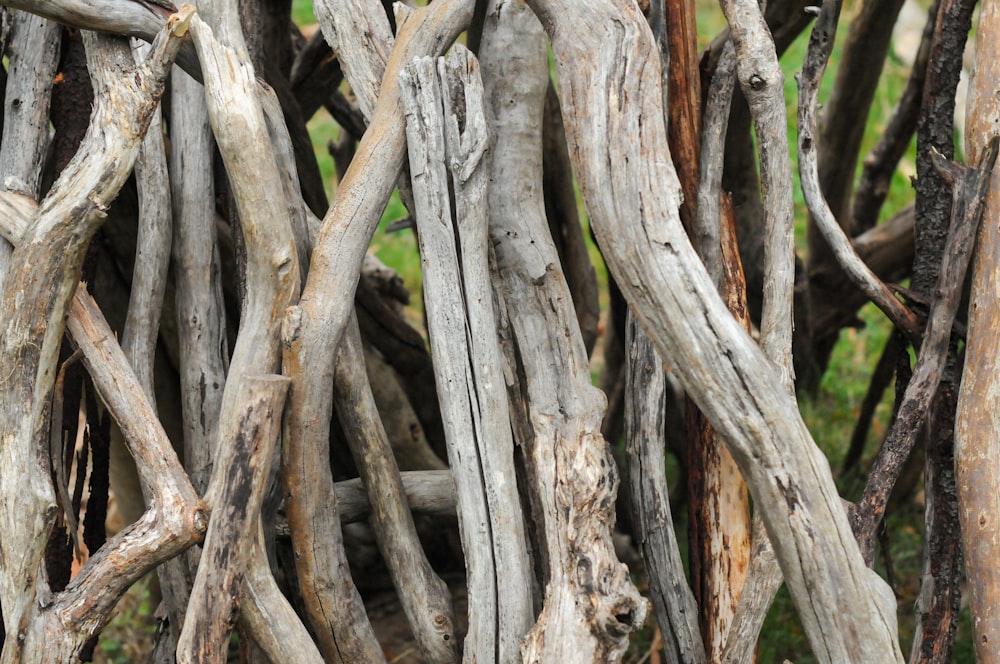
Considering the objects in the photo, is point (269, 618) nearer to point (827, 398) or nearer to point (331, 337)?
point (331, 337)

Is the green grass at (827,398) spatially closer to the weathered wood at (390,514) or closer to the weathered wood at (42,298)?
the weathered wood at (390,514)

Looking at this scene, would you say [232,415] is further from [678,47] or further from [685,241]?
[678,47]

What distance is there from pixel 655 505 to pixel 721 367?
18.7 inches

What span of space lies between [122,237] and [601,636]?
1338 mm

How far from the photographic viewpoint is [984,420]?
1637mm

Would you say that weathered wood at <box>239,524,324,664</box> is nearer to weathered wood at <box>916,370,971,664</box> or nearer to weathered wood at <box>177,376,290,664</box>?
weathered wood at <box>177,376,290,664</box>

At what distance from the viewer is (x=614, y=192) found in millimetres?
1423

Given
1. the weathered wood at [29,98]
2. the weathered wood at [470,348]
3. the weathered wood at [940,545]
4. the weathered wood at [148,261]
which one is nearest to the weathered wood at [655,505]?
the weathered wood at [470,348]

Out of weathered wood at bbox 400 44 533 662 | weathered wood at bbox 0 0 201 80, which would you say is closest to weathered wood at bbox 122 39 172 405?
weathered wood at bbox 0 0 201 80

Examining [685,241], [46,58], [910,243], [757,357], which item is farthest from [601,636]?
[910,243]

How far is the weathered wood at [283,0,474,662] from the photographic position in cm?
157

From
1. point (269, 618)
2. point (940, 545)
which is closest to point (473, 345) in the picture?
point (269, 618)

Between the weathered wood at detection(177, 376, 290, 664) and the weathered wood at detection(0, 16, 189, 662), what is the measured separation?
0.90ft

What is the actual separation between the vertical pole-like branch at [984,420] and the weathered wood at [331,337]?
887 millimetres
